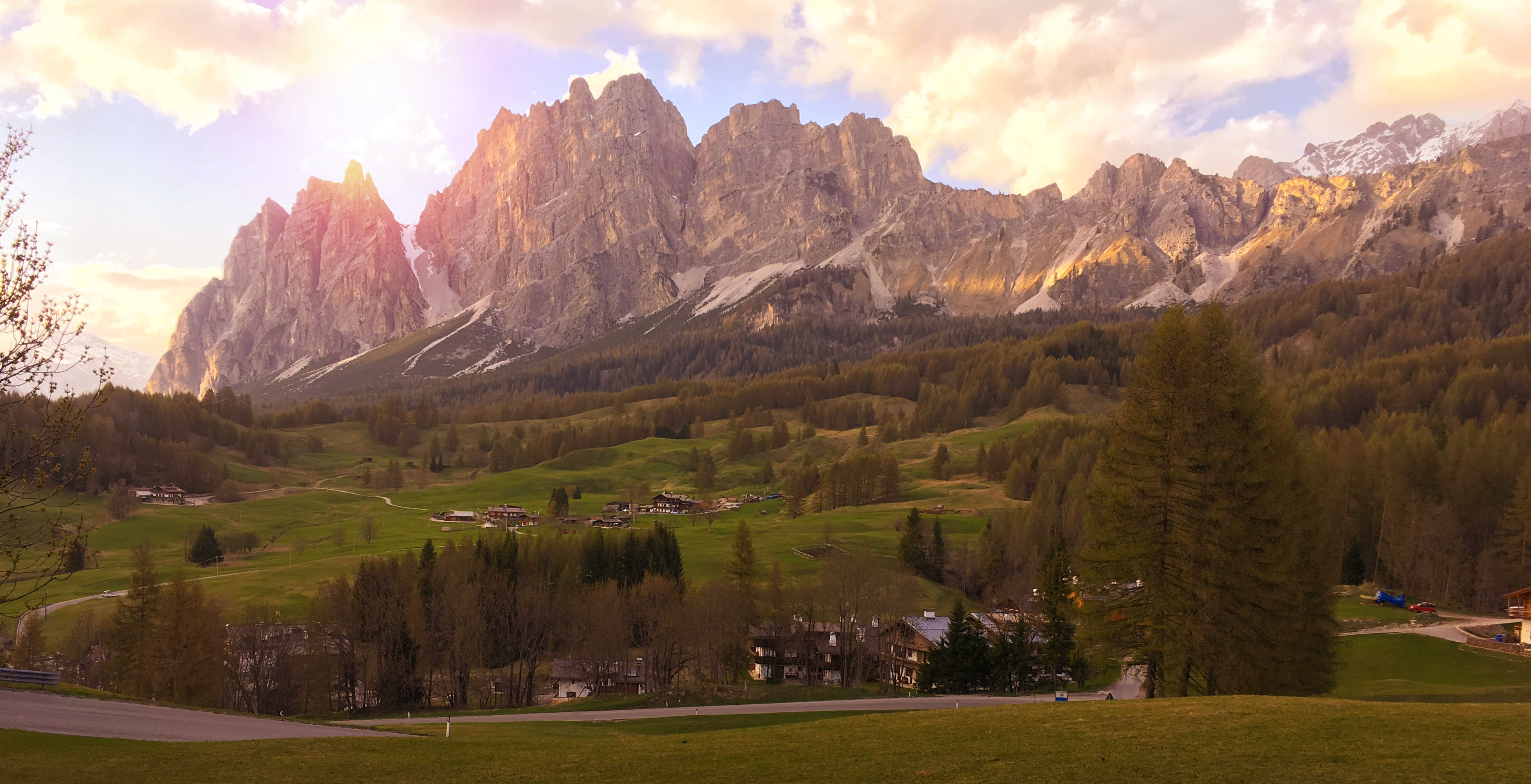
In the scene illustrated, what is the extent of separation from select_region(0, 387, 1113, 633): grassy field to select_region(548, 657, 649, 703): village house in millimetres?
24840

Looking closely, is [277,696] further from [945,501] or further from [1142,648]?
[945,501]

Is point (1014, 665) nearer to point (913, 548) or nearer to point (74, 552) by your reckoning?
point (913, 548)

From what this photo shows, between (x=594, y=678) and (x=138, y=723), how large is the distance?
1832 inches

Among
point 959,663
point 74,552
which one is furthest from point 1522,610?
point 74,552

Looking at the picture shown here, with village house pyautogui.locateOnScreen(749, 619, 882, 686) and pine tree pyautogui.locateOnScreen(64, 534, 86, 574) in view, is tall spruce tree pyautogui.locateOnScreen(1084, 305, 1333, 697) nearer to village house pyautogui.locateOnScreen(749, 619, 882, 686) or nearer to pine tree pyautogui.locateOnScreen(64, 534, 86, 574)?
pine tree pyautogui.locateOnScreen(64, 534, 86, 574)

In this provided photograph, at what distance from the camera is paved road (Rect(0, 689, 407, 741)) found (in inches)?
918

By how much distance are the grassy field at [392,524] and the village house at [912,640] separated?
13544 millimetres

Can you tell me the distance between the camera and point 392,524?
461 feet

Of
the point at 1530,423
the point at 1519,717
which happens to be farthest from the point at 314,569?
the point at 1530,423

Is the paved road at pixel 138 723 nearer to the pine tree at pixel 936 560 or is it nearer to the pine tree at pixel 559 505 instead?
the pine tree at pixel 936 560

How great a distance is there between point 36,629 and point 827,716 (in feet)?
183

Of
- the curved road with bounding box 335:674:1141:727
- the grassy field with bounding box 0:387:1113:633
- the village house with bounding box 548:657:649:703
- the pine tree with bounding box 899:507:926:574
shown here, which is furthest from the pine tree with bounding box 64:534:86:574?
the pine tree with bounding box 899:507:926:574

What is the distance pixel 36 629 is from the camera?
200 ft

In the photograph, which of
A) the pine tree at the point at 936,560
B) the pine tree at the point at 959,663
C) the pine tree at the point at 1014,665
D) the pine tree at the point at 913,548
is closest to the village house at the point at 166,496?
the pine tree at the point at 913,548
